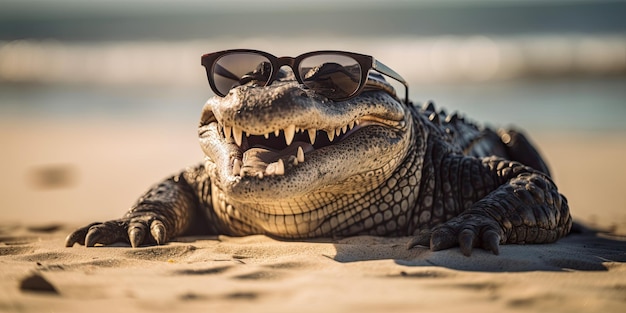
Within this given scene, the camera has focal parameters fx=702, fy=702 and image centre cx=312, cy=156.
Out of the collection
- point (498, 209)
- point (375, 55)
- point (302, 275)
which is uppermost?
point (375, 55)

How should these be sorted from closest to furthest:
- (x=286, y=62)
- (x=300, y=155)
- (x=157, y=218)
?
(x=300, y=155) → (x=286, y=62) → (x=157, y=218)

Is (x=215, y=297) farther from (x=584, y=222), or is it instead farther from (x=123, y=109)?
(x=123, y=109)

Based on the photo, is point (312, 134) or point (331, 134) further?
point (331, 134)

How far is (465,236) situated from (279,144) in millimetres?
1209

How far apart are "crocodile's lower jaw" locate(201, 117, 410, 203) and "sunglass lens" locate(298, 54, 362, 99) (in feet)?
0.92

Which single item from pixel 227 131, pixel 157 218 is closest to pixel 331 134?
pixel 227 131

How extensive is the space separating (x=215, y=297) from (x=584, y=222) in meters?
4.11

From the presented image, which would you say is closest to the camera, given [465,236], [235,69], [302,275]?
[302,275]

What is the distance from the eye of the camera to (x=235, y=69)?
173 inches

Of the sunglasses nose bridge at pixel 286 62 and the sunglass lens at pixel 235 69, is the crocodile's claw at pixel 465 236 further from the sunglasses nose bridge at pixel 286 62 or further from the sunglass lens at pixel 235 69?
the sunglass lens at pixel 235 69

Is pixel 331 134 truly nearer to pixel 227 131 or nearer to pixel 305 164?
pixel 305 164

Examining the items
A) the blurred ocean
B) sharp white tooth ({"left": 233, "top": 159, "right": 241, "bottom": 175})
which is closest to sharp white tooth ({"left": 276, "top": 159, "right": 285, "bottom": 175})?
sharp white tooth ({"left": 233, "top": 159, "right": 241, "bottom": 175})

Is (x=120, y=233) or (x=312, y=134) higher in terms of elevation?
(x=312, y=134)

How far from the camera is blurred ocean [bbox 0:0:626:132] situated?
1552 cm
